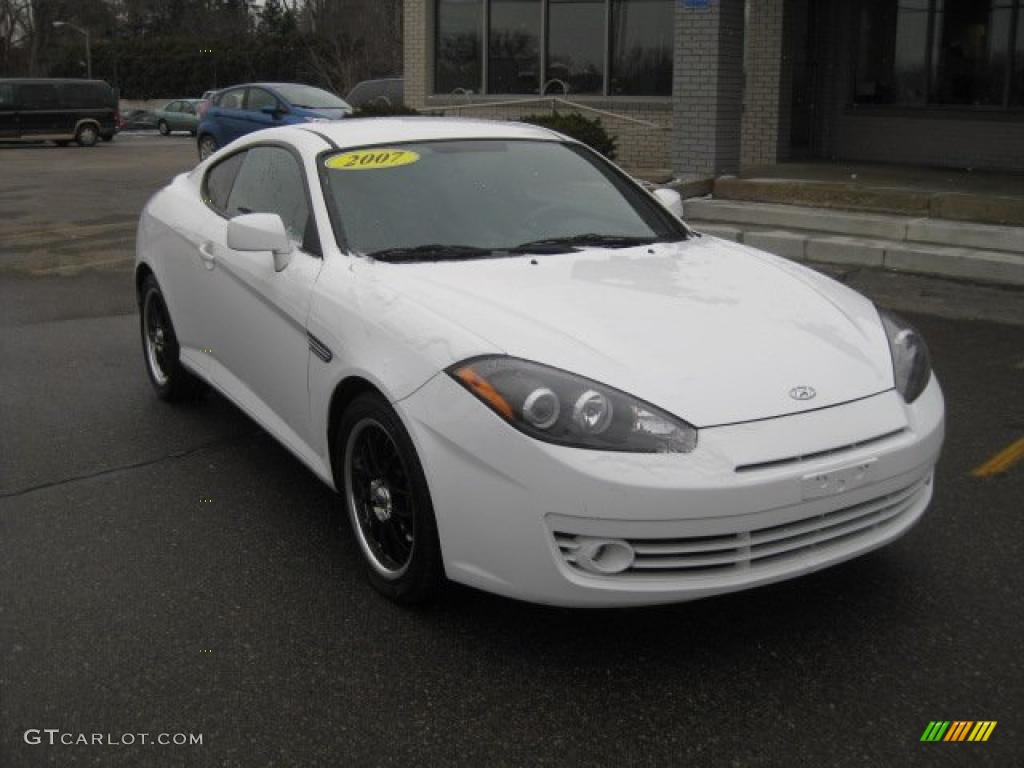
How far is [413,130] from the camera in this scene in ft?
15.9

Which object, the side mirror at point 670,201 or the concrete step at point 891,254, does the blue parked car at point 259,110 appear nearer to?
the concrete step at point 891,254

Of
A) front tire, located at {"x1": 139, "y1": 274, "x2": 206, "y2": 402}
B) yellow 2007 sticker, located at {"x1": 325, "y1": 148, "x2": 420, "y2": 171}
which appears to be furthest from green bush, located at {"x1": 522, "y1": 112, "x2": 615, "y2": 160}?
yellow 2007 sticker, located at {"x1": 325, "y1": 148, "x2": 420, "y2": 171}

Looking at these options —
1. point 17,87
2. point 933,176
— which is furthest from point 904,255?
point 17,87

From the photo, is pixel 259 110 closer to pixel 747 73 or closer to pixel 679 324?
pixel 747 73

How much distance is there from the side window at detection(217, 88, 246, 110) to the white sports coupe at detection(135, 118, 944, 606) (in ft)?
53.9

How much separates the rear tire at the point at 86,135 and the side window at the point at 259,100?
1750cm

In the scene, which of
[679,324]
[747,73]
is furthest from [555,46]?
[679,324]

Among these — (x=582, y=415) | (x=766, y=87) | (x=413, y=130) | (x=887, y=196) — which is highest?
(x=766, y=87)

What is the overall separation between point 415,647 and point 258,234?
1.68 meters

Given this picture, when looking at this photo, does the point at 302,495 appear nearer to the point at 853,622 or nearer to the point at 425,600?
the point at 425,600

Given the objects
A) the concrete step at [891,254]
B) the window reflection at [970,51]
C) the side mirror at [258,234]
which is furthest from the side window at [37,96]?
the side mirror at [258,234]

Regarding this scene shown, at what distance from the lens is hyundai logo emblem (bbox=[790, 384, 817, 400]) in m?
3.23

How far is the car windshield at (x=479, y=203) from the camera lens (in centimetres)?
423

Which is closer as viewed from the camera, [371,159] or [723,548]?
[723,548]
